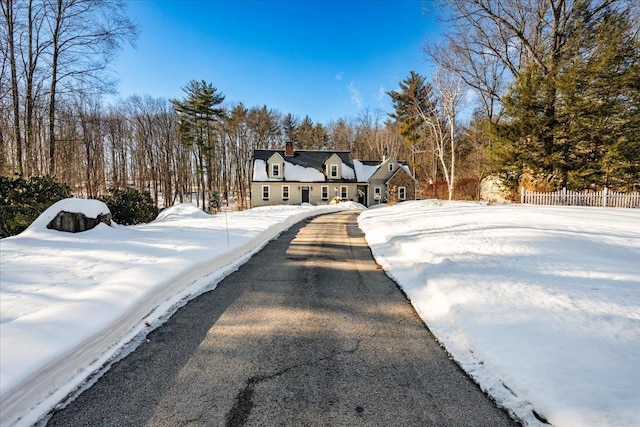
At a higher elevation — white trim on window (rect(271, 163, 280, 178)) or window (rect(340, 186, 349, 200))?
white trim on window (rect(271, 163, 280, 178))

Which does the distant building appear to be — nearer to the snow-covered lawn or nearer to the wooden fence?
the wooden fence

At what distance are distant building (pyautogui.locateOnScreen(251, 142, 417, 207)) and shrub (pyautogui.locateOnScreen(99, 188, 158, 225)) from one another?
18.5 m

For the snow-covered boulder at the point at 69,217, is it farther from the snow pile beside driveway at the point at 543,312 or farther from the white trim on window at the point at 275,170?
the white trim on window at the point at 275,170

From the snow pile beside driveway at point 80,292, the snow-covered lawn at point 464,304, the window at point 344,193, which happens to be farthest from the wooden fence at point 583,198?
the window at point 344,193

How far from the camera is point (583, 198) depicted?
13.8 metres

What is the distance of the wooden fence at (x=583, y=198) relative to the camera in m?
12.6

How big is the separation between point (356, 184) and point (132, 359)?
33.0 metres

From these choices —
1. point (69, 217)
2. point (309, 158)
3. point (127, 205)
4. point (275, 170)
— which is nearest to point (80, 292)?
point (69, 217)

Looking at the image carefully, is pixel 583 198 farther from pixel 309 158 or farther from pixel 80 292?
pixel 309 158

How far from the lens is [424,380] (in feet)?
8.76

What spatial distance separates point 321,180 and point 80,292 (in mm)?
30634

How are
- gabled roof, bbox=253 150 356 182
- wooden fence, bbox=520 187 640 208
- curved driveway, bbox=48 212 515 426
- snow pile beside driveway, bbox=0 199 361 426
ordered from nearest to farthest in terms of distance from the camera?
1. curved driveway, bbox=48 212 515 426
2. snow pile beside driveway, bbox=0 199 361 426
3. wooden fence, bbox=520 187 640 208
4. gabled roof, bbox=253 150 356 182

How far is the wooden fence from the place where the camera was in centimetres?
1265

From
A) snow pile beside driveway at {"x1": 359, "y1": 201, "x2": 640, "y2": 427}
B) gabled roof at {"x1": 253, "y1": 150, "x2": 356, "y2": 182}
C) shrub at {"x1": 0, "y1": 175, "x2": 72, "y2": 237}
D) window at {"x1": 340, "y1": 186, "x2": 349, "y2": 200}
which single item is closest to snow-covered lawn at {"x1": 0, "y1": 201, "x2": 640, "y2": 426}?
snow pile beside driveway at {"x1": 359, "y1": 201, "x2": 640, "y2": 427}
